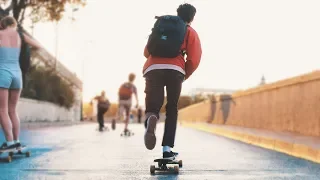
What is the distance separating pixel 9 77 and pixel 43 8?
20.5 meters

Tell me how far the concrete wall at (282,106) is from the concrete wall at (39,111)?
871cm

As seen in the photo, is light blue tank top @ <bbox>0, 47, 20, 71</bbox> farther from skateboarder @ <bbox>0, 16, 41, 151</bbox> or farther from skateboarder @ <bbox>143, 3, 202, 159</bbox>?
skateboarder @ <bbox>143, 3, 202, 159</bbox>

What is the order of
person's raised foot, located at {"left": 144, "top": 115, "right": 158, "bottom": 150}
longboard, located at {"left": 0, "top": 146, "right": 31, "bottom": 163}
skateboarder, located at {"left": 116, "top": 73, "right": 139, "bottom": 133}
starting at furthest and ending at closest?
skateboarder, located at {"left": 116, "top": 73, "right": 139, "bottom": 133}
longboard, located at {"left": 0, "top": 146, "right": 31, "bottom": 163}
person's raised foot, located at {"left": 144, "top": 115, "right": 158, "bottom": 150}

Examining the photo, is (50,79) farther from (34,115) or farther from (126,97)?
(126,97)

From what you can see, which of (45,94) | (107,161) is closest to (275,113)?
(107,161)

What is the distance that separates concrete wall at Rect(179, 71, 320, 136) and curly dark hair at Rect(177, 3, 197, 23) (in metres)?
4.86

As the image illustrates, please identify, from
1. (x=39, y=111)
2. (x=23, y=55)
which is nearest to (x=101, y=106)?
(x=39, y=111)

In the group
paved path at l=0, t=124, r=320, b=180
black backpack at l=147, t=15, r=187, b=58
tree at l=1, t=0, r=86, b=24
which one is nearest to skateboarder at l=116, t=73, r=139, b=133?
paved path at l=0, t=124, r=320, b=180

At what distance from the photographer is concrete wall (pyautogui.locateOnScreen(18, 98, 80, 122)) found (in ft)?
80.3

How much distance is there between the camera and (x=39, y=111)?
28125 mm

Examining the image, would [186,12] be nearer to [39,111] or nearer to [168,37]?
[168,37]

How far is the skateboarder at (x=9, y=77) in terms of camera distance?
25.3ft

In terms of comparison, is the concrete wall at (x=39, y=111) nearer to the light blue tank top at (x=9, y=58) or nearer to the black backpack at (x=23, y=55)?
the black backpack at (x=23, y=55)

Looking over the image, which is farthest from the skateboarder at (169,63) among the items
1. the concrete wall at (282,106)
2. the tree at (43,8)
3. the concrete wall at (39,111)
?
the tree at (43,8)
